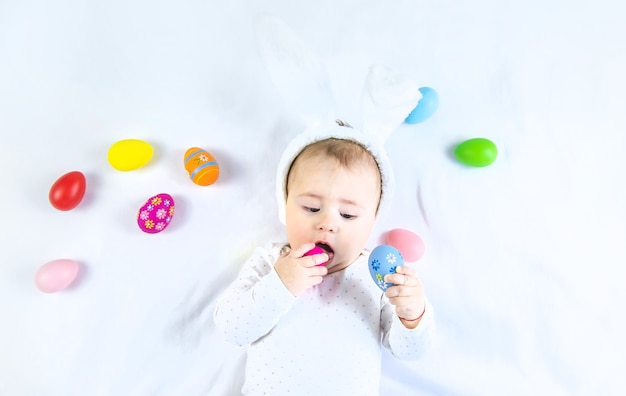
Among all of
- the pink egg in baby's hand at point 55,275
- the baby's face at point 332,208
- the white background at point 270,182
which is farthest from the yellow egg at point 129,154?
the baby's face at point 332,208

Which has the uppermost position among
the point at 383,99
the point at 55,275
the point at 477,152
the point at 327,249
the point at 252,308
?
the point at 383,99

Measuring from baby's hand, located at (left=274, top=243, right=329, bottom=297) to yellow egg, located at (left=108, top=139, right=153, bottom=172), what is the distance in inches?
21.5

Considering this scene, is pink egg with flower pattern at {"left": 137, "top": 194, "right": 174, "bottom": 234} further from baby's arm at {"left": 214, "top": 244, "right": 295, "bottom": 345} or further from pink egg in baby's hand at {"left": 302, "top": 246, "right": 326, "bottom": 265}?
pink egg in baby's hand at {"left": 302, "top": 246, "right": 326, "bottom": 265}

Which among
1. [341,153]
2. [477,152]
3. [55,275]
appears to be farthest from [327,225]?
[55,275]

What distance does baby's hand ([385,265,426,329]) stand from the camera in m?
0.95

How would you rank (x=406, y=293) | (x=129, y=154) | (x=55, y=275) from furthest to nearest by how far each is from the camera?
(x=129, y=154)
(x=55, y=275)
(x=406, y=293)

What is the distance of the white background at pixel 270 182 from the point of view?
121cm

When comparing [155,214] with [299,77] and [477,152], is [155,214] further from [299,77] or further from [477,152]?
[477,152]

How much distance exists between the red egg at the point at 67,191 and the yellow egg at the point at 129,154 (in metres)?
0.09

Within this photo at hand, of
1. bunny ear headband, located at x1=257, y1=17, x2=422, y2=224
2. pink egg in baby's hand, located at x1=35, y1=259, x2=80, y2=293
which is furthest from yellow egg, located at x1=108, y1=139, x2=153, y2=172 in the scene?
bunny ear headband, located at x1=257, y1=17, x2=422, y2=224

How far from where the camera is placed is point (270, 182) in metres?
1.36

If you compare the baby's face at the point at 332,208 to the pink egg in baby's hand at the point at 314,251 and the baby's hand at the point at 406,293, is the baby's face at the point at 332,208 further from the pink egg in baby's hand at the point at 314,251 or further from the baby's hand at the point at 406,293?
the baby's hand at the point at 406,293

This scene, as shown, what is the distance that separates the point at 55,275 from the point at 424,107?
0.96 meters

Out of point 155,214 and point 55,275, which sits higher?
point 155,214
